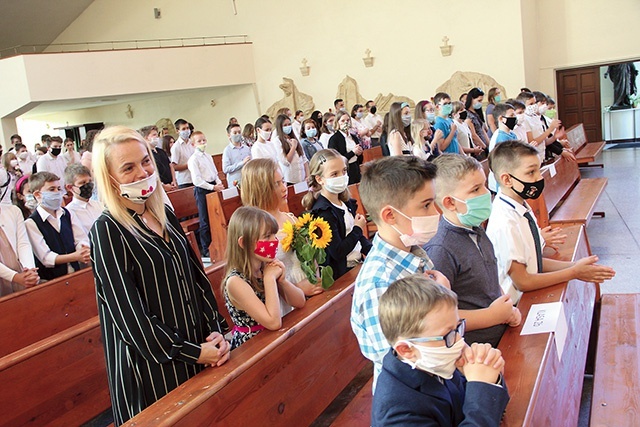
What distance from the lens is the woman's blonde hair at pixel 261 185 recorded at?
3.28 meters

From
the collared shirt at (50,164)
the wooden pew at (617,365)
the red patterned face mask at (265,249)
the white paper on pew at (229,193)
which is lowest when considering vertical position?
the wooden pew at (617,365)

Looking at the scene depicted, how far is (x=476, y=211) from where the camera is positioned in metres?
2.32

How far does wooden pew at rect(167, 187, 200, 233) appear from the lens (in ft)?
22.5

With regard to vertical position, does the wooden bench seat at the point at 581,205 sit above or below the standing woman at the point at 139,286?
below

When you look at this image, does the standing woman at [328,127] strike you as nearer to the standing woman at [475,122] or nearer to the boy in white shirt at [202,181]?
the boy in white shirt at [202,181]

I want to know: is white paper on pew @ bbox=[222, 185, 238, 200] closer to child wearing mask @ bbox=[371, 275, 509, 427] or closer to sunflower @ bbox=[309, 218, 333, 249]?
sunflower @ bbox=[309, 218, 333, 249]

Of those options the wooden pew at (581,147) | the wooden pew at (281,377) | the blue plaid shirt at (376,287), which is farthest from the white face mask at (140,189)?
the wooden pew at (581,147)

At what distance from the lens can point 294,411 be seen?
238 cm

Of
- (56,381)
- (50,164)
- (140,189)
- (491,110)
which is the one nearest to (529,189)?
(140,189)

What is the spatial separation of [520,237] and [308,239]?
0.99 meters

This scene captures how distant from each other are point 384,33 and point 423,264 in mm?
13095

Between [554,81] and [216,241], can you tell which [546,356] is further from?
[554,81]

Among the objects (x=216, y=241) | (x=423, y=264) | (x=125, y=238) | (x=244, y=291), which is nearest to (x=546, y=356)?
(x=423, y=264)

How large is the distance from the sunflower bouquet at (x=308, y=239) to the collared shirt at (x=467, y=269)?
2.67 feet
